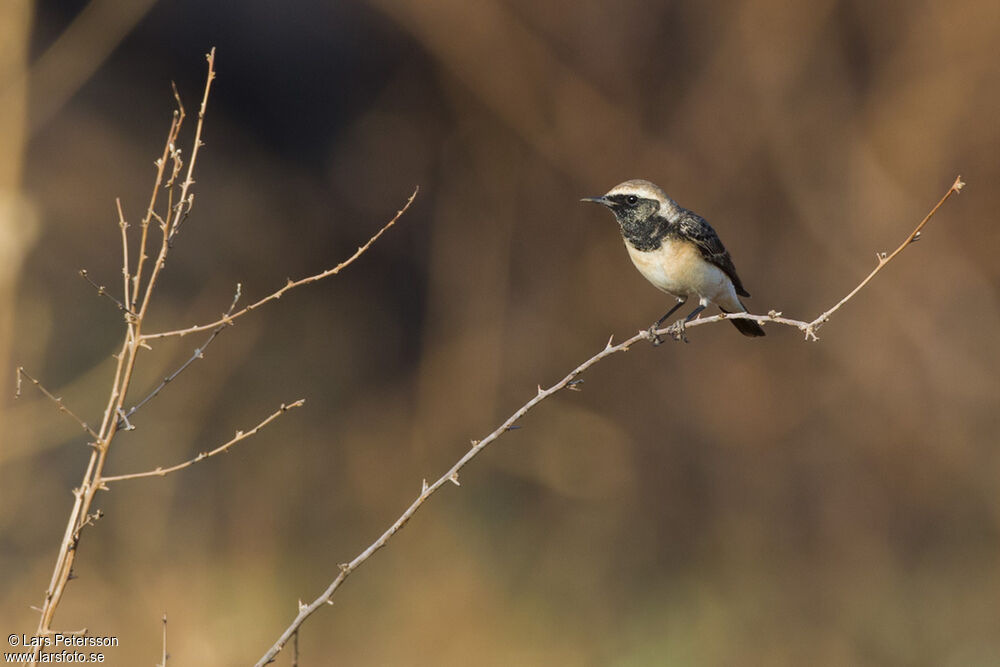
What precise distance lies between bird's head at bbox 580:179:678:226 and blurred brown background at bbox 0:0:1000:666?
403 cm

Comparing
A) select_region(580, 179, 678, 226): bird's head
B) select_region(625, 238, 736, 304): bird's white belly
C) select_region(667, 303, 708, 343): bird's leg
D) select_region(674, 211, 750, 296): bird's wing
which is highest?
select_region(580, 179, 678, 226): bird's head

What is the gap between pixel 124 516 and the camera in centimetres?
790

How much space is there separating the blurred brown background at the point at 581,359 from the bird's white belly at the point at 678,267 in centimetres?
382

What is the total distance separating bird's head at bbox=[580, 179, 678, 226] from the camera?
5066mm

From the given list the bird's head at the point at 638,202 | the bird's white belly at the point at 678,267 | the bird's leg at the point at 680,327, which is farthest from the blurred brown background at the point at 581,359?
the bird's head at the point at 638,202

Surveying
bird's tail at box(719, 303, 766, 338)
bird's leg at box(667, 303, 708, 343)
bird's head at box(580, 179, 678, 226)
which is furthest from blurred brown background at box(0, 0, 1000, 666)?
bird's head at box(580, 179, 678, 226)

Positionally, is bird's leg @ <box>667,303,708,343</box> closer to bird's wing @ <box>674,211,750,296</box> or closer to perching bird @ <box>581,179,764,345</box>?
perching bird @ <box>581,179,764,345</box>

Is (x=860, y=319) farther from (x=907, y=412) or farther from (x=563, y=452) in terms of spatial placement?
(x=563, y=452)

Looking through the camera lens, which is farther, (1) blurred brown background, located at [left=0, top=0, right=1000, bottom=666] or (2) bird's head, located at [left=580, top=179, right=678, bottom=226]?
(1) blurred brown background, located at [left=0, top=0, right=1000, bottom=666]

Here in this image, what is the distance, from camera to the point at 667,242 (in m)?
4.96

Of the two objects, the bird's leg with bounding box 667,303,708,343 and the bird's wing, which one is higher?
the bird's wing

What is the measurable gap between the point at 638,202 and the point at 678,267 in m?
0.39

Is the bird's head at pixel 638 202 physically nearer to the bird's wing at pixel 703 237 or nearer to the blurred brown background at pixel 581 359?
the bird's wing at pixel 703 237

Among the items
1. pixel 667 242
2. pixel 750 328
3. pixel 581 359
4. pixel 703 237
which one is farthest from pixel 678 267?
pixel 581 359
